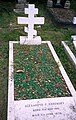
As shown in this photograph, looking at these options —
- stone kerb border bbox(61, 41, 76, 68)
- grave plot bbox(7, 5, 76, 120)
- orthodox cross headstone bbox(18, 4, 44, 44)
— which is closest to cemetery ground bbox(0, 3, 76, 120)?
stone kerb border bbox(61, 41, 76, 68)

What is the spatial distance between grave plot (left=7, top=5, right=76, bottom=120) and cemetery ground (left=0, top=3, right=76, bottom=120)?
0.78ft

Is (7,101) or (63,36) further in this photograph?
(63,36)

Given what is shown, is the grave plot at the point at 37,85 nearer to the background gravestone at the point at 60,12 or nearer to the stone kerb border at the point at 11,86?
the stone kerb border at the point at 11,86

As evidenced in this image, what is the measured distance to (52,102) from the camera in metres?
3.96

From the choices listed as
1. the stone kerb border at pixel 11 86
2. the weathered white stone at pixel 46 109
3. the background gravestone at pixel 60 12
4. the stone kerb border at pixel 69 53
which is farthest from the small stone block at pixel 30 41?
the weathered white stone at pixel 46 109

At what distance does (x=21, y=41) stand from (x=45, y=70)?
5.04ft

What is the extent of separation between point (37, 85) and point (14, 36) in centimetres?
290

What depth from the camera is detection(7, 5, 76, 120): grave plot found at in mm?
3773

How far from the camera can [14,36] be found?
6926 mm

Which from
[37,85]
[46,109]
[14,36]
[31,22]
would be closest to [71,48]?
[31,22]

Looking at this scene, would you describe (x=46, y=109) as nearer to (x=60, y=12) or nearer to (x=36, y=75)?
(x=36, y=75)

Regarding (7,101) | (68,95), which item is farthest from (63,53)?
(7,101)

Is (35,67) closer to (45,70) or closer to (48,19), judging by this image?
(45,70)

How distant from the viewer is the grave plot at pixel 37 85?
3.77 m
